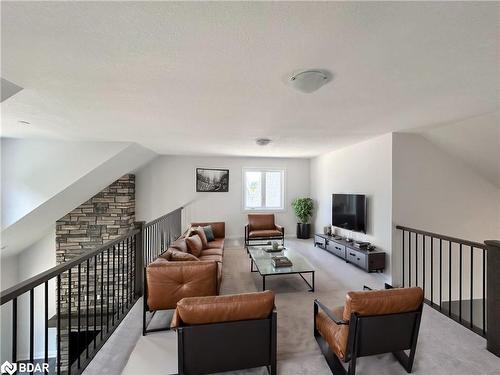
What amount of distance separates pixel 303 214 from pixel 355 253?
2553 millimetres

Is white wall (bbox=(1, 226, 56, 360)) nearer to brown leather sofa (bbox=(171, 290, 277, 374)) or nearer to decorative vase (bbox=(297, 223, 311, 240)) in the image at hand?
brown leather sofa (bbox=(171, 290, 277, 374))

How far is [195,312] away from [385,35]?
213 cm

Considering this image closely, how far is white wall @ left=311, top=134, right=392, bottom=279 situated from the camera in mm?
3966

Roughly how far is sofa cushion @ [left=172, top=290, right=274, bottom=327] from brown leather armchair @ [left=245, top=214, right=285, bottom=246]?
4170mm

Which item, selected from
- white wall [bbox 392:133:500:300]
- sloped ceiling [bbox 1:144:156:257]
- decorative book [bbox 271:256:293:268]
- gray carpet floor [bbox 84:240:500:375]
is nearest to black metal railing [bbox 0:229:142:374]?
gray carpet floor [bbox 84:240:500:375]

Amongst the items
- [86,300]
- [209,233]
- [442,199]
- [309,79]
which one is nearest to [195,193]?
[209,233]

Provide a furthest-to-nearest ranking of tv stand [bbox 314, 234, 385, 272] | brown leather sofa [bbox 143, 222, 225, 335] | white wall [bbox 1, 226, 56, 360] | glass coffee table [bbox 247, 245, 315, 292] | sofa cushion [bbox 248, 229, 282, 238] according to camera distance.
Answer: sofa cushion [bbox 248, 229, 282, 238]
white wall [bbox 1, 226, 56, 360]
tv stand [bbox 314, 234, 385, 272]
glass coffee table [bbox 247, 245, 315, 292]
brown leather sofa [bbox 143, 222, 225, 335]

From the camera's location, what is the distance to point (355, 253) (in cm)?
435

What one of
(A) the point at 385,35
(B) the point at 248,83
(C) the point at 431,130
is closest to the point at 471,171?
(C) the point at 431,130

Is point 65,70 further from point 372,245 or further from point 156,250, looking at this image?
point 372,245

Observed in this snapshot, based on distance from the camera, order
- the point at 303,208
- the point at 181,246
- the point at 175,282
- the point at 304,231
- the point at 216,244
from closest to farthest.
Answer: the point at 175,282 → the point at 181,246 → the point at 216,244 → the point at 303,208 → the point at 304,231

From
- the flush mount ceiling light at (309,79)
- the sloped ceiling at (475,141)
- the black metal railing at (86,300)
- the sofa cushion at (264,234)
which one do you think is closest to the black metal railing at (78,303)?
the black metal railing at (86,300)

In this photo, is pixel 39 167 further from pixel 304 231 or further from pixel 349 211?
pixel 304 231

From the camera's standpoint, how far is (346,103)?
2580mm
